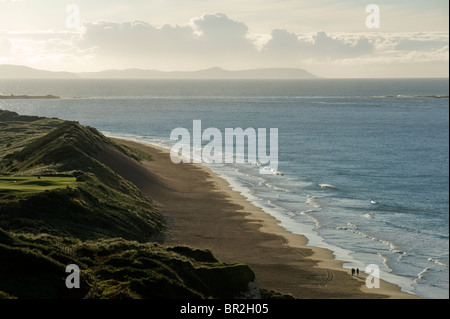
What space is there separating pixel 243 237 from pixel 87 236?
1336 cm

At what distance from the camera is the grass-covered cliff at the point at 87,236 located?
23031mm

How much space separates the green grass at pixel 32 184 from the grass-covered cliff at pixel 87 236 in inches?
2.8

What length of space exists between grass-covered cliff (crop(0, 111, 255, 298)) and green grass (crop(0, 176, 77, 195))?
0.07 m

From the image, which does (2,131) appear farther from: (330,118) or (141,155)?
(330,118)

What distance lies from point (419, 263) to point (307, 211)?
1660cm

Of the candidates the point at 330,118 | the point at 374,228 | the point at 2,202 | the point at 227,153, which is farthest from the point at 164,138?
the point at 2,202

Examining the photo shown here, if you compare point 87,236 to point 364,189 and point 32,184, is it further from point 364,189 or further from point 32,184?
point 364,189

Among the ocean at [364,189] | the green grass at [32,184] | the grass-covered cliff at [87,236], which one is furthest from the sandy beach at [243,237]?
the green grass at [32,184]

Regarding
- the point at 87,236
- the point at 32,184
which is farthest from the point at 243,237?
the point at 32,184

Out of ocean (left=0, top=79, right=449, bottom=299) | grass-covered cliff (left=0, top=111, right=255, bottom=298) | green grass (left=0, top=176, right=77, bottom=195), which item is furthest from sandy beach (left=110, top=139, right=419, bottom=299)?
green grass (left=0, top=176, right=77, bottom=195)

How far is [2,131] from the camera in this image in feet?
310

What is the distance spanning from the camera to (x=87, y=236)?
35469 mm

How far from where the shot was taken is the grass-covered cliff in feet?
75.6
